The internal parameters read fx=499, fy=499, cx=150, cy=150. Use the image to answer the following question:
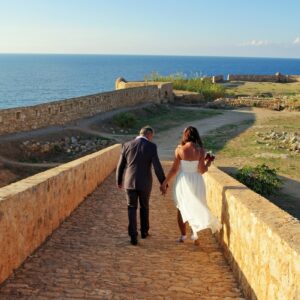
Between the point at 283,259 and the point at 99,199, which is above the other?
the point at 283,259

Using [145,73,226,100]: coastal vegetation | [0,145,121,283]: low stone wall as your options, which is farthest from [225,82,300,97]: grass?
[0,145,121,283]: low stone wall

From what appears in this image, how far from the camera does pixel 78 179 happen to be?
28.0ft

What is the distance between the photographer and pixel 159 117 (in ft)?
106

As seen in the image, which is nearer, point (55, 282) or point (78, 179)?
point (55, 282)

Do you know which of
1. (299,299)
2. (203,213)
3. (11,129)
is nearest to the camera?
(299,299)

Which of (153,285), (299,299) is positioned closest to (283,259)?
(299,299)

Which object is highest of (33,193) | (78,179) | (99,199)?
(33,193)

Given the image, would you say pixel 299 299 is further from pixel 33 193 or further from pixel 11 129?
pixel 11 129

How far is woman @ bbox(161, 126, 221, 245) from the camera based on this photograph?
20.2 ft

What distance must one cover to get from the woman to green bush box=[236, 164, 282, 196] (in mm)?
8328

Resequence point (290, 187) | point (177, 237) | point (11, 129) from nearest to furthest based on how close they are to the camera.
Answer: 1. point (177, 237)
2. point (290, 187)
3. point (11, 129)

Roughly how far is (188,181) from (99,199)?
370 centimetres

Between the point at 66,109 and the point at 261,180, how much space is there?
1297 centimetres

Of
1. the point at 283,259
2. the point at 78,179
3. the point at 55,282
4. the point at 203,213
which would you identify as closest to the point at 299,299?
the point at 283,259
